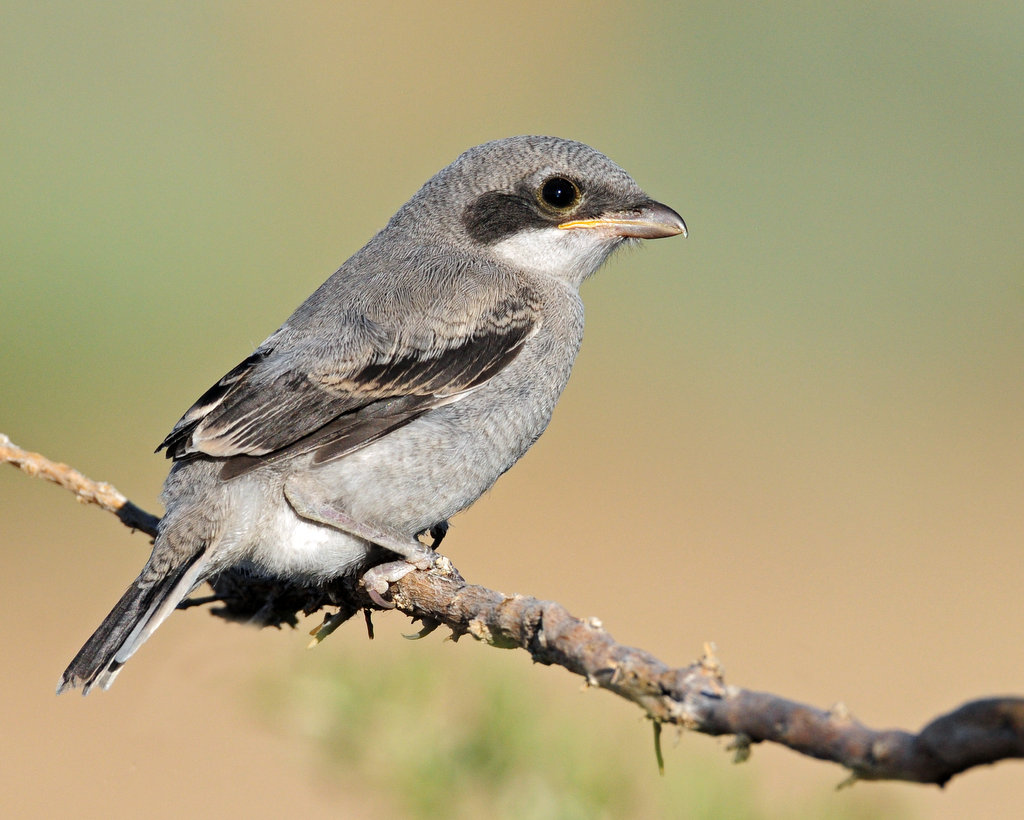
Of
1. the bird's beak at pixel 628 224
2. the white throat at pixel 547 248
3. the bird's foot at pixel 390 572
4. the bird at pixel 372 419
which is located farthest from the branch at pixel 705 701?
the bird's beak at pixel 628 224

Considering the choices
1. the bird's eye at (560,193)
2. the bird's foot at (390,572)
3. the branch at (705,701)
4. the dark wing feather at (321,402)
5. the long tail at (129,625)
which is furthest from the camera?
the bird's eye at (560,193)

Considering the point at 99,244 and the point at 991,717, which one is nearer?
the point at 991,717

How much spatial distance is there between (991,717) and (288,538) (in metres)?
2.53

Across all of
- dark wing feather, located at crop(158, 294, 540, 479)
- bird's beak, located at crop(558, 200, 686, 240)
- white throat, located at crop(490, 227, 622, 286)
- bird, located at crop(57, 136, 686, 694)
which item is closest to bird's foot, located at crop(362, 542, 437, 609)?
bird, located at crop(57, 136, 686, 694)

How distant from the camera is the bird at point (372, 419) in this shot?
329 cm

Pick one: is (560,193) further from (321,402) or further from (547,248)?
(321,402)

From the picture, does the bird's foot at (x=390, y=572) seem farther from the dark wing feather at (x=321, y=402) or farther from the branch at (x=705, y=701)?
the dark wing feather at (x=321, y=402)

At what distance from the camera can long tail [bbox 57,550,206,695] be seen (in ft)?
9.97

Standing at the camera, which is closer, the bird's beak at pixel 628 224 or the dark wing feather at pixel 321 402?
the dark wing feather at pixel 321 402

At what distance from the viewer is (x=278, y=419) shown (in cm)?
342

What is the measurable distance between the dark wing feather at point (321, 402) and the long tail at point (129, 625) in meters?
0.34

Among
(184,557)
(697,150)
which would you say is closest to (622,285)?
(697,150)

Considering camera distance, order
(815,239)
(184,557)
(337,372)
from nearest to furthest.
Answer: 1. (184,557)
2. (337,372)
3. (815,239)

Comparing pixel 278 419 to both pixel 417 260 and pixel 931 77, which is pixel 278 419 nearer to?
pixel 417 260
